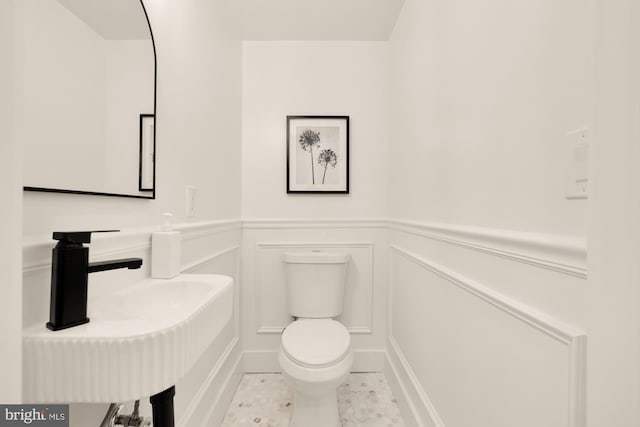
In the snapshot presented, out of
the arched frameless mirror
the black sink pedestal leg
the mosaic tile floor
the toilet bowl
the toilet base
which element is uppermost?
the arched frameless mirror

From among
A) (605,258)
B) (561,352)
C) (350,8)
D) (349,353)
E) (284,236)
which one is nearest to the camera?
(605,258)

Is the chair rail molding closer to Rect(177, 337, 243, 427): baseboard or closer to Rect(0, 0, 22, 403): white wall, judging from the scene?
Rect(0, 0, 22, 403): white wall

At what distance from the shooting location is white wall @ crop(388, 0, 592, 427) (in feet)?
1.90

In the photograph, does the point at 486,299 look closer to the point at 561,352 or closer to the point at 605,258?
the point at 561,352

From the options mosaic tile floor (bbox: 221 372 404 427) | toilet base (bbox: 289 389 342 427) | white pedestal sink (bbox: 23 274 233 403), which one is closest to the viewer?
white pedestal sink (bbox: 23 274 233 403)

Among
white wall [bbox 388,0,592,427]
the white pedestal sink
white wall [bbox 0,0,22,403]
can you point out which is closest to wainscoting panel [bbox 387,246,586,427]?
white wall [bbox 388,0,592,427]

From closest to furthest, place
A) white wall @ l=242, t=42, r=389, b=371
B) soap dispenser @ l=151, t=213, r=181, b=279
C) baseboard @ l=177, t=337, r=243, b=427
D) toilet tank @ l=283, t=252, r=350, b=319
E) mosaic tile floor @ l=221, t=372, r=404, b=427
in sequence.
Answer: soap dispenser @ l=151, t=213, r=181, b=279
baseboard @ l=177, t=337, r=243, b=427
mosaic tile floor @ l=221, t=372, r=404, b=427
toilet tank @ l=283, t=252, r=350, b=319
white wall @ l=242, t=42, r=389, b=371

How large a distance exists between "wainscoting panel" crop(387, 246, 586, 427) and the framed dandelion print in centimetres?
74

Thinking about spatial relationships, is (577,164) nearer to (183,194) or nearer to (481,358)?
(481,358)

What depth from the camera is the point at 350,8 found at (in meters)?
1.76

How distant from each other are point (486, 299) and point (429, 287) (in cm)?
47

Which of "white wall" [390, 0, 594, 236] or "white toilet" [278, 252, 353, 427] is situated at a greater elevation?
"white wall" [390, 0, 594, 236]

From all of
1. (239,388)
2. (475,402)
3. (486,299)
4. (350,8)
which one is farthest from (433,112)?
(239,388)

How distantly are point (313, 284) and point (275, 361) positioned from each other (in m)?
0.65
